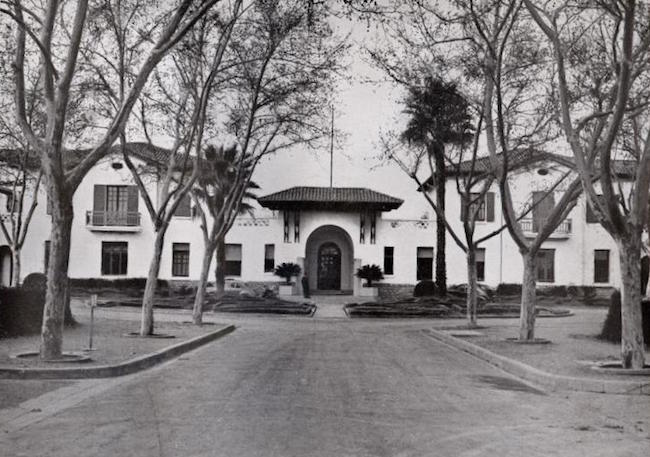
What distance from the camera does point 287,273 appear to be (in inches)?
1625

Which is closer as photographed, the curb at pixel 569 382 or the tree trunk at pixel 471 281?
the curb at pixel 569 382

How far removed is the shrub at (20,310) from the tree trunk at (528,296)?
1114 centimetres

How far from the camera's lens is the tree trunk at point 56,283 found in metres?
12.0

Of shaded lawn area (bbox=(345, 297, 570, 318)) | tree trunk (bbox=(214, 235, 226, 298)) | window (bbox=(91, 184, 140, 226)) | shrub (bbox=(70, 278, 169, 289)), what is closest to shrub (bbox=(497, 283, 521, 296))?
shaded lawn area (bbox=(345, 297, 570, 318))

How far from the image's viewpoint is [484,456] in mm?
6297

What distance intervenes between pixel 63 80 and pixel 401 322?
60.9 feet

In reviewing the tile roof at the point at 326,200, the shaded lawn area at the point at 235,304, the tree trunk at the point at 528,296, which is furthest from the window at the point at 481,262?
the tree trunk at the point at 528,296

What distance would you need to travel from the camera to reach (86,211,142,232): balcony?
4328 centimetres

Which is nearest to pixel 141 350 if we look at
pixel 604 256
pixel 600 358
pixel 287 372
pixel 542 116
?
pixel 287 372

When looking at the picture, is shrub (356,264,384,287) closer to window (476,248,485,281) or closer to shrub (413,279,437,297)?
shrub (413,279,437,297)

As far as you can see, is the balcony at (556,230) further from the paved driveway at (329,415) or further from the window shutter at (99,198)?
the paved driveway at (329,415)

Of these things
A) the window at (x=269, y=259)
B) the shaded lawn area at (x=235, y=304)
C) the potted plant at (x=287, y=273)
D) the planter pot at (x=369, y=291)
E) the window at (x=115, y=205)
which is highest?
the window at (x=115, y=205)

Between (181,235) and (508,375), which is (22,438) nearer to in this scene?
(508,375)

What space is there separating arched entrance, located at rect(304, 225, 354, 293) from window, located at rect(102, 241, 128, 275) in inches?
413
